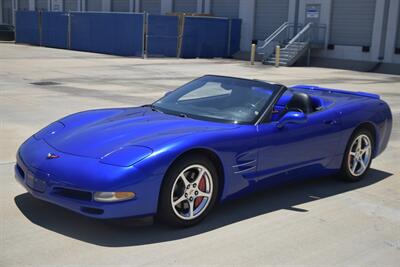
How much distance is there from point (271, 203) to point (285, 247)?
1.09 meters

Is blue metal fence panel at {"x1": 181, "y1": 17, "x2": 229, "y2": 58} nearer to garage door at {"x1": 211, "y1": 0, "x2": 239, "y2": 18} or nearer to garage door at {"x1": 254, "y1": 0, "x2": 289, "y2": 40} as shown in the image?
garage door at {"x1": 254, "y1": 0, "x2": 289, "y2": 40}

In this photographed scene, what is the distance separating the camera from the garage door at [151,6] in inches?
1715

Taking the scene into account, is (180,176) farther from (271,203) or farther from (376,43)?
(376,43)

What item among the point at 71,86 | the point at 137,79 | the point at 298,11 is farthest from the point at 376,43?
the point at 71,86

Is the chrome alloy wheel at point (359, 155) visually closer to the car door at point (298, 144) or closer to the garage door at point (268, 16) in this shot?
the car door at point (298, 144)

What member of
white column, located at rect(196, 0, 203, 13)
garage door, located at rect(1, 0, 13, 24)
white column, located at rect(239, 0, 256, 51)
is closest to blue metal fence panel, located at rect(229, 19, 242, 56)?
white column, located at rect(239, 0, 256, 51)

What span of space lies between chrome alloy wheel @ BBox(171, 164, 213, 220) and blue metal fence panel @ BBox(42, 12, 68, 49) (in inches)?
1351

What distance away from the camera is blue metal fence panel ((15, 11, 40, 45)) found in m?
40.1

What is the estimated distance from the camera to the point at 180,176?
4270 mm

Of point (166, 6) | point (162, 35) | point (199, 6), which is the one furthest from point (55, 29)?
point (199, 6)

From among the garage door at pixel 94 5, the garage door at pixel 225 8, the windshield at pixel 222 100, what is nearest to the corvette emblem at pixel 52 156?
the windshield at pixel 222 100

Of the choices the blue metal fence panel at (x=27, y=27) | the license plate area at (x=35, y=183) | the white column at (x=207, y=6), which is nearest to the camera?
the license plate area at (x=35, y=183)

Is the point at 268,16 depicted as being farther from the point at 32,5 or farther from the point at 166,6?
the point at 32,5

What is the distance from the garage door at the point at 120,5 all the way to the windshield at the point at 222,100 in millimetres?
42472
